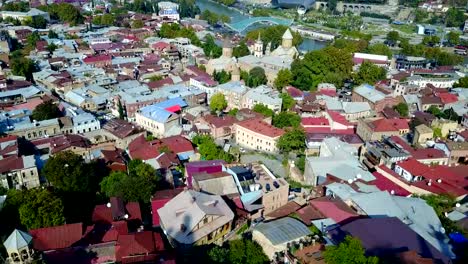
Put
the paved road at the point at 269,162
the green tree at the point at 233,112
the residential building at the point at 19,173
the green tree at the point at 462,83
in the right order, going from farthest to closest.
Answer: the green tree at the point at 462,83, the green tree at the point at 233,112, the paved road at the point at 269,162, the residential building at the point at 19,173

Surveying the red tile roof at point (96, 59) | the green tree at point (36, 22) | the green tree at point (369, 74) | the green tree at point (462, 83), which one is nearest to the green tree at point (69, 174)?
the red tile roof at point (96, 59)

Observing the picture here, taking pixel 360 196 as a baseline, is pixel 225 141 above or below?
below

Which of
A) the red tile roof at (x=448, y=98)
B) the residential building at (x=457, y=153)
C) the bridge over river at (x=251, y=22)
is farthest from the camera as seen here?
the bridge over river at (x=251, y=22)

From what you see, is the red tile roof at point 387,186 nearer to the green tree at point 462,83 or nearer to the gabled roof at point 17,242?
the gabled roof at point 17,242

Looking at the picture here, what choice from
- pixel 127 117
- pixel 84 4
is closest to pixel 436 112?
pixel 127 117

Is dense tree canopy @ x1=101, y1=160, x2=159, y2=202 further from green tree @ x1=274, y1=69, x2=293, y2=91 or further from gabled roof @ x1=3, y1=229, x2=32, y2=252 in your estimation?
green tree @ x1=274, y1=69, x2=293, y2=91

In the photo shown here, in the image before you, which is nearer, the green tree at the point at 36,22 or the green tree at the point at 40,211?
the green tree at the point at 40,211

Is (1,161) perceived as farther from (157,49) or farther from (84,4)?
(84,4)

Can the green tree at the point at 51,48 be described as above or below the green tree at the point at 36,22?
below
